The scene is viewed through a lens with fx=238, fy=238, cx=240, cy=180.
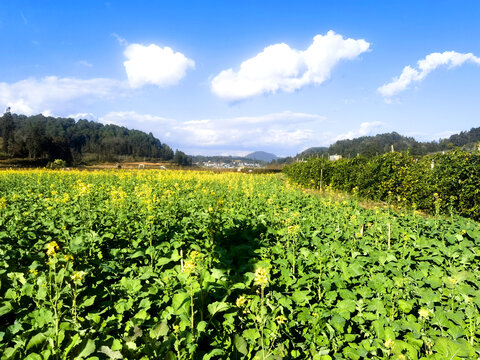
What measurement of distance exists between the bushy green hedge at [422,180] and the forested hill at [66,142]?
7376cm

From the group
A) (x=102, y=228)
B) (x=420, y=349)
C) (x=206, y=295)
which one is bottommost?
(x=420, y=349)

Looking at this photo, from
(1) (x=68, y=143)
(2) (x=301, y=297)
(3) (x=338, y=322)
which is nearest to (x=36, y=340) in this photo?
(2) (x=301, y=297)

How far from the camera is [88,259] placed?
13.1ft

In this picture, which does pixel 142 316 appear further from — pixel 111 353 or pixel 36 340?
pixel 36 340

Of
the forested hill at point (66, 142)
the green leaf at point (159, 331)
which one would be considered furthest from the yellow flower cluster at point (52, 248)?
the forested hill at point (66, 142)

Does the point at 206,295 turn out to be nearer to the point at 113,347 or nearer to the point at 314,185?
the point at 113,347

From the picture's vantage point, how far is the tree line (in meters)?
63.1

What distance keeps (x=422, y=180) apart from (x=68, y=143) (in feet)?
333

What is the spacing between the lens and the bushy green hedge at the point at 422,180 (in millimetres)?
9758

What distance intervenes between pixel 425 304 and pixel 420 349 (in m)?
0.80

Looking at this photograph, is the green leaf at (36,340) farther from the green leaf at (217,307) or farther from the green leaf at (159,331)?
the green leaf at (217,307)

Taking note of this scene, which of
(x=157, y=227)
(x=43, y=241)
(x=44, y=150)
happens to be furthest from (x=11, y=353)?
(x=44, y=150)

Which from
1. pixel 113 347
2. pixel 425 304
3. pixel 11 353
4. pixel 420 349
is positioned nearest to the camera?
pixel 11 353

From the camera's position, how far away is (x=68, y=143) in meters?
84.1
